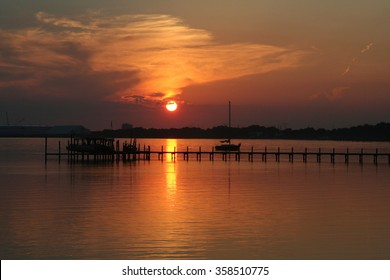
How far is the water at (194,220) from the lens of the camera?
21.0m

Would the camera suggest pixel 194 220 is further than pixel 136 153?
No

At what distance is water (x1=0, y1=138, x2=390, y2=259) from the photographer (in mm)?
20984

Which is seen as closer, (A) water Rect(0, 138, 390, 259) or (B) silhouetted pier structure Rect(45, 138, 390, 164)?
(A) water Rect(0, 138, 390, 259)

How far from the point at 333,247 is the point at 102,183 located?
87.8 ft

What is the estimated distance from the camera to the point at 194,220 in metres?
27.1

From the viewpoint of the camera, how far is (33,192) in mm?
39062

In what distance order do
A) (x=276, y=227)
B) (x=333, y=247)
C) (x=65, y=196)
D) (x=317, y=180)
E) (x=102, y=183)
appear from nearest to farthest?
(x=333, y=247) → (x=276, y=227) → (x=65, y=196) → (x=102, y=183) → (x=317, y=180)

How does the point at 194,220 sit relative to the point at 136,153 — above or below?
below

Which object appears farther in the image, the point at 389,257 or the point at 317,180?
the point at 317,180

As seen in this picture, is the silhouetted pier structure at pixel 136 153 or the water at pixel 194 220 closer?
the water at pixel 194 220
